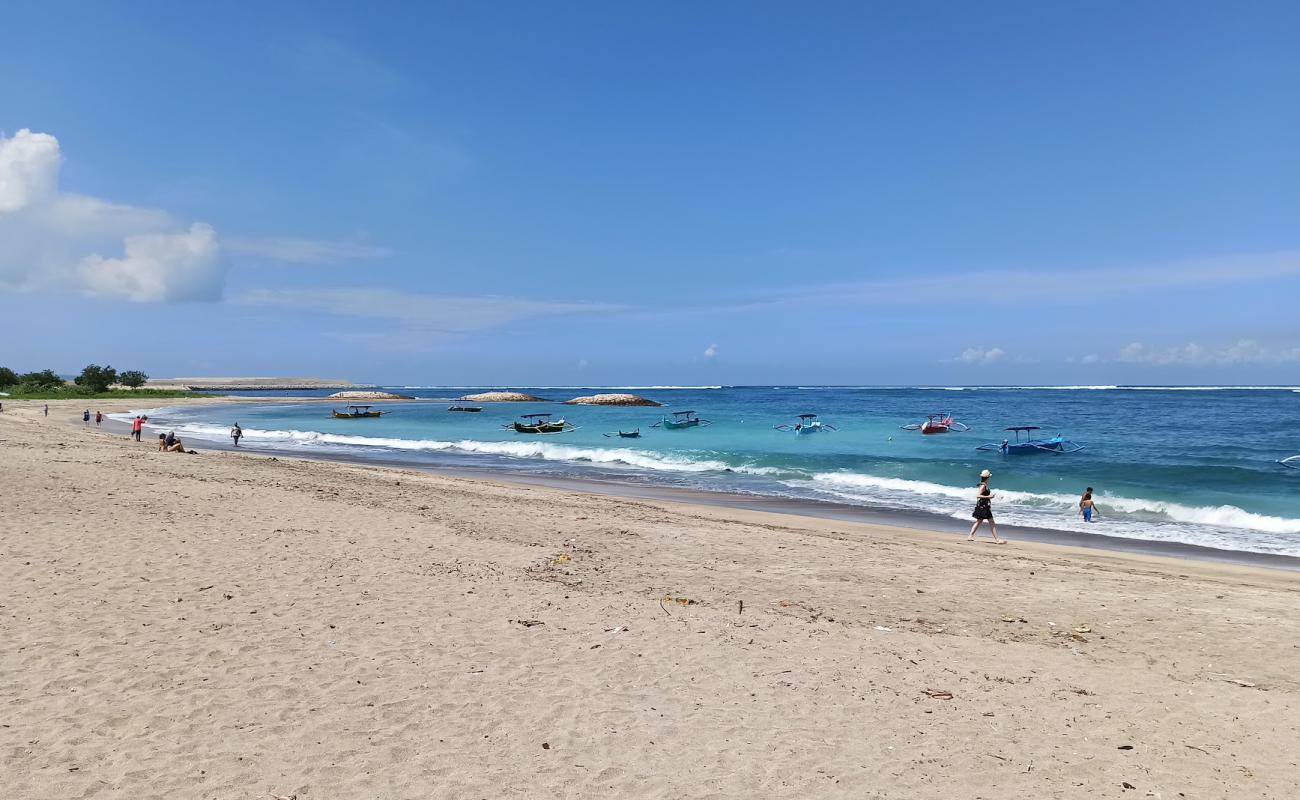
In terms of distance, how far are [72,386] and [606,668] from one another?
132m

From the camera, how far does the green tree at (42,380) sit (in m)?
98.9

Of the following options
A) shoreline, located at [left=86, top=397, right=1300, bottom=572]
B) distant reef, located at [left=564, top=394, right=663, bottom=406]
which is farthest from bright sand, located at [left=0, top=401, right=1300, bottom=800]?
distant reef, located at [left=564, top=394, right=663, bottom=406]

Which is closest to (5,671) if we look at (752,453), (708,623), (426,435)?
(708,623)

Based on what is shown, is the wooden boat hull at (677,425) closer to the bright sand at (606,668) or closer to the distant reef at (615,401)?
the bright sand at (606,668)

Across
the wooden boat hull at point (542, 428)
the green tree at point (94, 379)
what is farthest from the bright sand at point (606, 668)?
the green tree at point (94, 379)

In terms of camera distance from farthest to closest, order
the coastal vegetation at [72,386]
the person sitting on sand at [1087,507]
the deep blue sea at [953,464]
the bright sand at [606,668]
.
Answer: the coastal vegetation at [72,386] < the deep blue sea at [953,464] < the person sitting on sand at [1087,507] < the bright sand at [606,668]

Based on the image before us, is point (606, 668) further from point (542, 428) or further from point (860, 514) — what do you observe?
point (542, 428)

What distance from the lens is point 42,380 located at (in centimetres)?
10169

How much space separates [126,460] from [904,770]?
24.8 metres

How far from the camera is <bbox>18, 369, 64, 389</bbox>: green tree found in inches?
3895

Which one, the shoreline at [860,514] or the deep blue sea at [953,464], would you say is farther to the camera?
the deep blue sea at [953,464]

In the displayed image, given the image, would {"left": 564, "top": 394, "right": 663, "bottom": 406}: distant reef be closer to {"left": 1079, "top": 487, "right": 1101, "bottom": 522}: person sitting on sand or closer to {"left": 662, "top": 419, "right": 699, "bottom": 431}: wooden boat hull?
{"left": 662, "top": 419, "right": 699, "bottom": 431}: wooden boat hull

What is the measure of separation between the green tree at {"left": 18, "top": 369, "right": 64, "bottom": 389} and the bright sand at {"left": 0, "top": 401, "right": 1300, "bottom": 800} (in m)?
113

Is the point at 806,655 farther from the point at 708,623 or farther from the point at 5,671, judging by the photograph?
the point at 5,671
